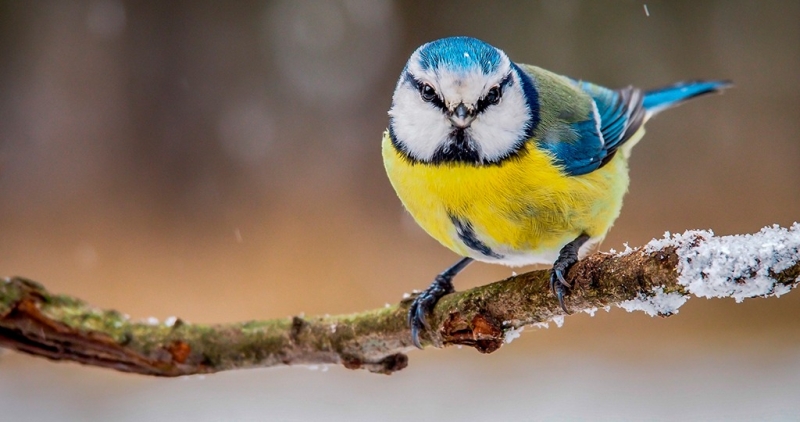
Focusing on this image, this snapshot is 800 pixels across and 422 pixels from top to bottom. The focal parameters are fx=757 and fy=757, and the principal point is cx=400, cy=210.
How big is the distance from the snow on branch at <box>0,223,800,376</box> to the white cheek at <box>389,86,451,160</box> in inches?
12.4

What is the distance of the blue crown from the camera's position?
152 centimetres

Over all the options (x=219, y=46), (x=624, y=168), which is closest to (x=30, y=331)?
(x=624, y=168)

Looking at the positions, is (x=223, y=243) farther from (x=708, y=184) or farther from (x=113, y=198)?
(x=708, y=184)

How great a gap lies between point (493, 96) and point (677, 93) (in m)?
1.00

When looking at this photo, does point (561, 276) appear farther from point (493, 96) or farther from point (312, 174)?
point (312, 174)

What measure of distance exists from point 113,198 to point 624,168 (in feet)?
8.84

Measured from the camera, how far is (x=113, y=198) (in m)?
3.78

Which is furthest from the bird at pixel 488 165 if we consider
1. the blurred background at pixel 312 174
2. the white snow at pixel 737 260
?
the blurred background at pixel 312 174

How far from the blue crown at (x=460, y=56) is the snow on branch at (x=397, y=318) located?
1.42ft

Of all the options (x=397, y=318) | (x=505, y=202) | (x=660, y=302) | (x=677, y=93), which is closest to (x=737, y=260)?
(x=660, y=302)

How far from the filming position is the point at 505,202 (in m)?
1.56

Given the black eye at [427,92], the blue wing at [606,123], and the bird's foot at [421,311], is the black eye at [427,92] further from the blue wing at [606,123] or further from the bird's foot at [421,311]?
the bird's foot at [421,311]

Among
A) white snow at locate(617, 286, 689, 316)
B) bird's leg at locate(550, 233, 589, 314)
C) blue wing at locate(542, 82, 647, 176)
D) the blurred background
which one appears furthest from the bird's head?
the blurred background

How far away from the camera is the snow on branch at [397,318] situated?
1021mm
